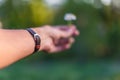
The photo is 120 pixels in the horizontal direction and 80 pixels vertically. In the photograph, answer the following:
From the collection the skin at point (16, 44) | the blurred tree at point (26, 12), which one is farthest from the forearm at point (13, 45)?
the blurred tree at point (26, 12)

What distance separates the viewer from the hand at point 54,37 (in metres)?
1.33

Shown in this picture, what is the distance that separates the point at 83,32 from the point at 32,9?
3.45 ft

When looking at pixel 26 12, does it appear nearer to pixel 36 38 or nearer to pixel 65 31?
pixel 65 31

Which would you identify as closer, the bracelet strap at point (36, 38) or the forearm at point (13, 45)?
the forearm at point (13, 45)

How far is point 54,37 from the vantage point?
5.06 feet

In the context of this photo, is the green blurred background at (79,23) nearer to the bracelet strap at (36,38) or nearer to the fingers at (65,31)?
the fingers at (65,31)

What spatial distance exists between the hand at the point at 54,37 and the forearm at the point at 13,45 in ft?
0.38

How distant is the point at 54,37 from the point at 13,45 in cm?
47

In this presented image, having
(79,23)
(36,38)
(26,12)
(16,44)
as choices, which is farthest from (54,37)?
(26,12)

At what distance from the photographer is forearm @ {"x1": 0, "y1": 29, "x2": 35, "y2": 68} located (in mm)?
1053

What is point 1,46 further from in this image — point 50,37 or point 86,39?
point 86,39

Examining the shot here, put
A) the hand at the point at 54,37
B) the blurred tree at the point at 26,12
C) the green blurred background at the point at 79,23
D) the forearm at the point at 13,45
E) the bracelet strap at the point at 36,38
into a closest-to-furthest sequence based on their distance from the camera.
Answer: the forearm at the point at 13,45, the bracelet strap at the point at 36,38, the hand at the point at 54,37, the green blurred background at the point at 79,23, the blurred tree at the point at 26,12

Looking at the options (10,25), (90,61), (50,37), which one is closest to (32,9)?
(10,25)

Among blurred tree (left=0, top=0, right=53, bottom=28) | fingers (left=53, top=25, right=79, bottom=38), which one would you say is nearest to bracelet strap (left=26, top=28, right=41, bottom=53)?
fingers (left=53, top=25, right=79, bottom=38)
